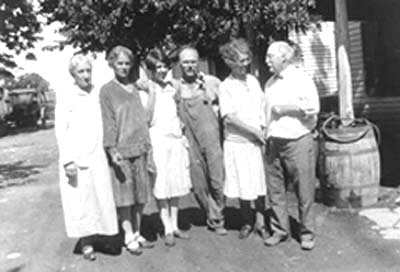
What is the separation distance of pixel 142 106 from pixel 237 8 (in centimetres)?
290

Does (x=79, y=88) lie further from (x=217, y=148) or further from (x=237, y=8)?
(x=237, y=8)

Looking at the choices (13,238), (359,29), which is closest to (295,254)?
(13,238)

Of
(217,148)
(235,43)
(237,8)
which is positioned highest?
(237,8)

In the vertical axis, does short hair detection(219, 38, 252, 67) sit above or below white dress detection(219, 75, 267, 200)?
above

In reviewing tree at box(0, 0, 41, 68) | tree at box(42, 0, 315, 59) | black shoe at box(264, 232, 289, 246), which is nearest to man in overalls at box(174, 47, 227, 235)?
black shoe at box(264, 232, 289, 246)

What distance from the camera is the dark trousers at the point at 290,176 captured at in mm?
4699

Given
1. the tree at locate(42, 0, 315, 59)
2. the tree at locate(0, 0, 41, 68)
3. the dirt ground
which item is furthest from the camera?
the tree at locate(0, 0, 41, 68)

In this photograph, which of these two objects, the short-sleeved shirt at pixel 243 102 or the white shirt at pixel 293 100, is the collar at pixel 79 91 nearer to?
the short-sleeved shirt at pixel 243 102

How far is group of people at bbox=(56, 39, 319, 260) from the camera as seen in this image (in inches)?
184

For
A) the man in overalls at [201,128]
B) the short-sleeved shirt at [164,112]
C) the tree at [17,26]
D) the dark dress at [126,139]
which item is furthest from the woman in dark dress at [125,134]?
the tree at [17,26]

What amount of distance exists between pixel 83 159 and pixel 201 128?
1.22 metres

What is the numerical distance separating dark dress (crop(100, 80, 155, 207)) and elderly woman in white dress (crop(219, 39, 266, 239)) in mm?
839

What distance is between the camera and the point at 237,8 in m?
7.06

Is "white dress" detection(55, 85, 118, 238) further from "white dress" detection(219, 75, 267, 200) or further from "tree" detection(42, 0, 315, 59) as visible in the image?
"tree" detection(42, 0, 315, 59)
